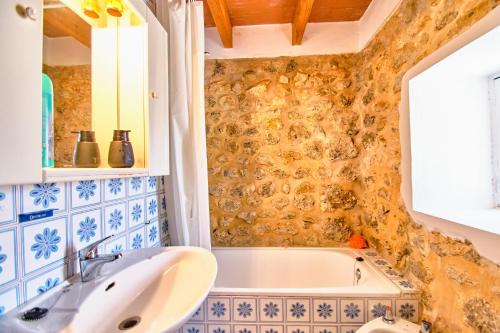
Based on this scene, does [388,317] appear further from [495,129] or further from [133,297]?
[133,297]

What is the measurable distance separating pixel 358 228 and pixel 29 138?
210cm

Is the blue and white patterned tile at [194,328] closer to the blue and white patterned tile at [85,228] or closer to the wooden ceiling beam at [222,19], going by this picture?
the blue and white patterned tile at [85,228]

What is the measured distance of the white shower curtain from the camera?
1.42 metres

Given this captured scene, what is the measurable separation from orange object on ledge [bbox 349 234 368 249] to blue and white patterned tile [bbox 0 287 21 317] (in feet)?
6.41

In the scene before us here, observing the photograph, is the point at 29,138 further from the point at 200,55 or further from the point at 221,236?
the point at 221,236

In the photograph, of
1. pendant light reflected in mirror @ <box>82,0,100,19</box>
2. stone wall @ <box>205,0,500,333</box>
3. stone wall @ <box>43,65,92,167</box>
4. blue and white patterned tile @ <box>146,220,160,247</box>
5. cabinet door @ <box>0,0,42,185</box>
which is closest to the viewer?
cabinet door @ <box>0,0,42,185</box>

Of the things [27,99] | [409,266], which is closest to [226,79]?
[27,99]

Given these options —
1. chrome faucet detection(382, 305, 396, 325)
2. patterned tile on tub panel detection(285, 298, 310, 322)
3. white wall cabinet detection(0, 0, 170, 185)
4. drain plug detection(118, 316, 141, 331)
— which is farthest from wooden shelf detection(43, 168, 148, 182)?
chrome faucet detection(382, 305, 396, 325)

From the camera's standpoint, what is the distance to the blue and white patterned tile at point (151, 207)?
133 cm

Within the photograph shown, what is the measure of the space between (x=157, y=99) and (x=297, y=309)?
51.7 inches

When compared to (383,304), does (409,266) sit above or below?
above

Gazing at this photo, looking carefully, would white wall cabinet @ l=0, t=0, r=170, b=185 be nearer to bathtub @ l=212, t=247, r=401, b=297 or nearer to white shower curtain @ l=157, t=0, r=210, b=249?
white shower curtain @ l=157, t=0, r=210, b=249

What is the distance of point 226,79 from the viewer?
6.77 ft

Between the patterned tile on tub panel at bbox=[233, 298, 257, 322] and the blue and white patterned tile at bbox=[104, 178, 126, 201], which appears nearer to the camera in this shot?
the blue and white patterned tile at bbox=[104, 178, 126, 201]
